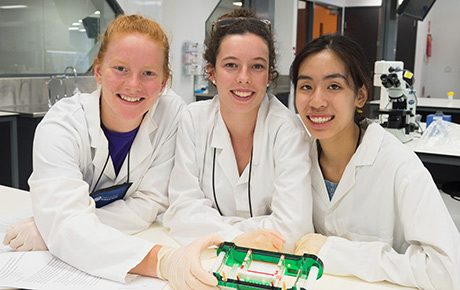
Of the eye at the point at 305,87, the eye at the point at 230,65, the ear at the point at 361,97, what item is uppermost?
the eye at the point at 230,65

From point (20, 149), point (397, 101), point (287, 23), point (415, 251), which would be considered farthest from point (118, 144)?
point (287, 23)

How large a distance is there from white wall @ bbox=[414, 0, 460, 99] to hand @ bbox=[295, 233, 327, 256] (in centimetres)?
850

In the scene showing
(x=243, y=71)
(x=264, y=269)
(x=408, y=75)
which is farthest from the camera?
(x=408, y=75)

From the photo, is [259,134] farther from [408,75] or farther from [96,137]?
[408,75]

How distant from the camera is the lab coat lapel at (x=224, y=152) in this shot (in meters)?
1.50

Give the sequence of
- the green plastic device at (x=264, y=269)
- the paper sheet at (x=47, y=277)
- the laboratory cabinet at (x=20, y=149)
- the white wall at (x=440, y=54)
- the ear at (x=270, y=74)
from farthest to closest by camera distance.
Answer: the white wall at (x=440, y=54) → the laboratory cabinet at (x=20, y=149) → the ear at (x=270, y=74) → the paper sheet at (x=47, y=277) → the green plastic device at (x=264, y=269)

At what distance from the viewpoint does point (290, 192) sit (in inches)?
53.2

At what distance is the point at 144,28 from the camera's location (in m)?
1.42

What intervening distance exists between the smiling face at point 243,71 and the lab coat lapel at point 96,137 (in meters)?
0.44

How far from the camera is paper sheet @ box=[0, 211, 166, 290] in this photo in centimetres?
105

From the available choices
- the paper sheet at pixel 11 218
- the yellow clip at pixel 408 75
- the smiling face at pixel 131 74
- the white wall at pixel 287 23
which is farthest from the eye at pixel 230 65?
the white wall at pixel 287 23

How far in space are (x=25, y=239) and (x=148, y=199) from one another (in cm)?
42

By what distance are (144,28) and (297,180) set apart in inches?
28.5

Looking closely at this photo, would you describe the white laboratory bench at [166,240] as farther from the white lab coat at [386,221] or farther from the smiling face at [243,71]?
the smiling face at [243,71]
